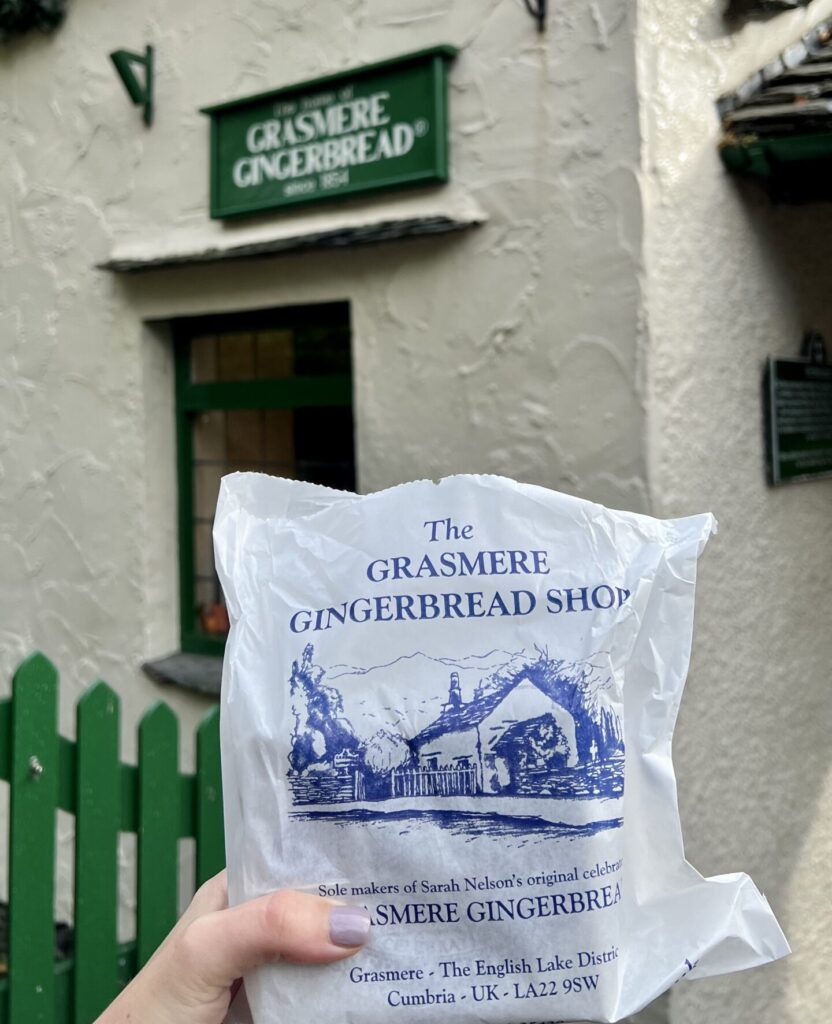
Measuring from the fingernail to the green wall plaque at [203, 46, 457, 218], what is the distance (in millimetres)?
2560

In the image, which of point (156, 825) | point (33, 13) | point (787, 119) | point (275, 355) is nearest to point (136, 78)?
point (33, 13)

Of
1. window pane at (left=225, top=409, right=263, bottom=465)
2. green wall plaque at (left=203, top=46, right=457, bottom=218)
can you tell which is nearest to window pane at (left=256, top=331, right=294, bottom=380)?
window pane at (left=225, top=409, right=263, bottom=465)

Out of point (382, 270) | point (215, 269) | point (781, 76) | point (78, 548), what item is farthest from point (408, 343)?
point (78, 548)

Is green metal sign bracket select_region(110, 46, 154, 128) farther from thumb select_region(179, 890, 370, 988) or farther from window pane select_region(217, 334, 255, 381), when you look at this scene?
thumb select_region(179, 890, 370, 988)

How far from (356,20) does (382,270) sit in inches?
31.2

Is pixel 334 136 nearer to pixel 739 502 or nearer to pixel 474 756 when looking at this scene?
pixel 739 502

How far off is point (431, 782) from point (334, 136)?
2.84 meters

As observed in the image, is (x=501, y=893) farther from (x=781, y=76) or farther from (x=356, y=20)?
(x=356, y=20)

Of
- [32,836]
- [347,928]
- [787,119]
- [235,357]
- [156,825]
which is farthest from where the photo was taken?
[235,357]

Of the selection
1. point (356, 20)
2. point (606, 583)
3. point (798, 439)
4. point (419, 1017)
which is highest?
point (356, 20)

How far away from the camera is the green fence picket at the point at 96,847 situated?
8.18ft

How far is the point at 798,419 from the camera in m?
3.46

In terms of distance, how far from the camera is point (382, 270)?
3.41 meters

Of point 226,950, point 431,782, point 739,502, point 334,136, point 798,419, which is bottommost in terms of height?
point 226,950
